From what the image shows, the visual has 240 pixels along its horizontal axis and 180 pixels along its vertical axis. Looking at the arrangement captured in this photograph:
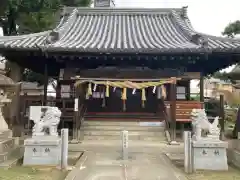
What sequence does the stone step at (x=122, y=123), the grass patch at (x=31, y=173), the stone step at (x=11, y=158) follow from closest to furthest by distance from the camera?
the grass patch at (x=31, y=173), the stone step at (x=11, y=158), the stone step at (x=122, y=123)

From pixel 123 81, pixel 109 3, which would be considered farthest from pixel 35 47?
pixel 109 3

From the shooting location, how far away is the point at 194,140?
870 cm

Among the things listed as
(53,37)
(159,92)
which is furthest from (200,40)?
(53,37)

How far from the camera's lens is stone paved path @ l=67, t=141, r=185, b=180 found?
7445mm

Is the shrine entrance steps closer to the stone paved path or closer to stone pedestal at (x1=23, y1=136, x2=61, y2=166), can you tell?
the stone paved path

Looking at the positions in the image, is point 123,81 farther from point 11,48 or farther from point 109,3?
point 109,3

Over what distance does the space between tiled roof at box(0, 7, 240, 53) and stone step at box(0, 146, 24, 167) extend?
183 inches

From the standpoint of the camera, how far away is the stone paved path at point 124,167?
7.45 metres

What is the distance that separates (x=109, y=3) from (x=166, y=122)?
42.4 feet

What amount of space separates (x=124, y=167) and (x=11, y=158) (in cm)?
357

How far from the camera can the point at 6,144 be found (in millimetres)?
9109

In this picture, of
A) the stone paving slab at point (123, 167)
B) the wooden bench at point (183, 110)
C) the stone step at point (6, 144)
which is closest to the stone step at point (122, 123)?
the wooden bench at point (183, 110)

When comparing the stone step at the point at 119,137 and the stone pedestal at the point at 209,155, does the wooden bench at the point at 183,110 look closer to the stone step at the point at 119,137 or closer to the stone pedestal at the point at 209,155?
the stone step at the point at 119,137

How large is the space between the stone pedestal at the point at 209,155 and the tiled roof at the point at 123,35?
17.0 ft
